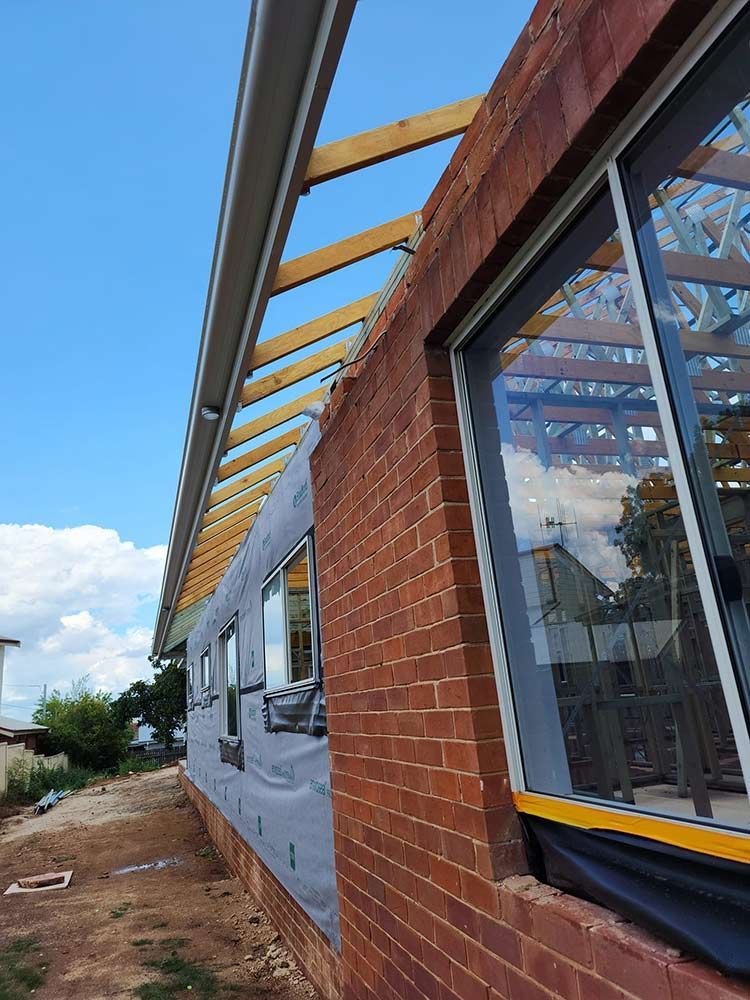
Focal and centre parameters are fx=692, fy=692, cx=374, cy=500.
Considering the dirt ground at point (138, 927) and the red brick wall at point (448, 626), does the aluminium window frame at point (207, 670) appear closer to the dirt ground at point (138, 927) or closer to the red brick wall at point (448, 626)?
the dirt ground at point (138, 927)

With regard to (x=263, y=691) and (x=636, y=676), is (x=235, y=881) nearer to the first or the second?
(x=263, y=691)

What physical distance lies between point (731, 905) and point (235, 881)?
26.3ft

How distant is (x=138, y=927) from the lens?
6.64 meters

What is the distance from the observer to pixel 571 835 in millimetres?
1908

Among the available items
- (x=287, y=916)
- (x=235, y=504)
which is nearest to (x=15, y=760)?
(x=235, y=504)

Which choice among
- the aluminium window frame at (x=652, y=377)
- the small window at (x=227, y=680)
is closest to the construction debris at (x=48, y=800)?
the small window at (x=227, y=680)

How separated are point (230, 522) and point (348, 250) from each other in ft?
16.0

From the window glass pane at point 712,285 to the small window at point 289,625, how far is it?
346cm

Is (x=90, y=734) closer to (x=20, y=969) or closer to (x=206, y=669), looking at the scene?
(x=206, y=669)


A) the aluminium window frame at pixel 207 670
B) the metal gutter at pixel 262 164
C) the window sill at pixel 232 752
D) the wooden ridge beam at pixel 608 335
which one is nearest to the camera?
the wooden ridge beam at pixel 608 335

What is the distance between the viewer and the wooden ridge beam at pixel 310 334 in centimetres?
389

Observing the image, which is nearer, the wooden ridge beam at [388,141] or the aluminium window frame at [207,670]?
the wooden ridge beam at [388,141]

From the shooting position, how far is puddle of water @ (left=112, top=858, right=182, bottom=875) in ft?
30.9

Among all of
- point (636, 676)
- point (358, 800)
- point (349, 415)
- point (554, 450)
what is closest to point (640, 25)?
point (554, 450)
